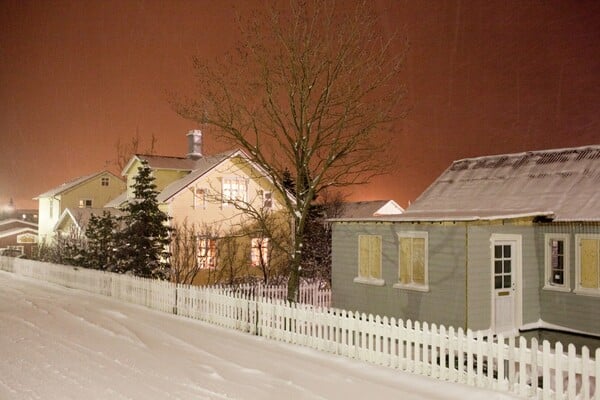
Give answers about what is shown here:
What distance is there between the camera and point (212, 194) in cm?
2972

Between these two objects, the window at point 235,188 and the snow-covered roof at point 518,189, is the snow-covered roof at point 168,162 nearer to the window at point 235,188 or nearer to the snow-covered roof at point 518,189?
the window at point 235,188

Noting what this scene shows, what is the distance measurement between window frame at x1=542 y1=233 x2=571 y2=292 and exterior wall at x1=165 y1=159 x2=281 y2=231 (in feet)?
53.4

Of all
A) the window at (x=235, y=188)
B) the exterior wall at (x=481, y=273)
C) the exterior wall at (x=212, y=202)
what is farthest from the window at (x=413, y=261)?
the window at (x=235, y=188)

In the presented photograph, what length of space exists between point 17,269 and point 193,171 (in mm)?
11886

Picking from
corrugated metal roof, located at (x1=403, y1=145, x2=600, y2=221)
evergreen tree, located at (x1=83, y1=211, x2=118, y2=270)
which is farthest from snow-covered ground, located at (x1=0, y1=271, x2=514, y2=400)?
evergreen tree, located at (x1=83, y1=211, x2=118, y2=270)

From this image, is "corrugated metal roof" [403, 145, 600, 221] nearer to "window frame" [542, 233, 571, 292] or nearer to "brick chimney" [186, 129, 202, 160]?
"window frame" [542, 233, 571, 292]

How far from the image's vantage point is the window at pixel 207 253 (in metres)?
27.4

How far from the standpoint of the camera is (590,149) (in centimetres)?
1627

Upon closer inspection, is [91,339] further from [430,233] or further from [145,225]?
[145,225]

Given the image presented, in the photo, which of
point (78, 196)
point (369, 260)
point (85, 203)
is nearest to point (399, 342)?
point (369, 260)

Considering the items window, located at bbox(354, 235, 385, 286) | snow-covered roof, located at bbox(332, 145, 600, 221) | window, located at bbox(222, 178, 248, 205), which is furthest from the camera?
window, located at bbox(222, 178, 248, 205)

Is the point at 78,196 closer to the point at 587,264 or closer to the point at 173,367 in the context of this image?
the point at 173,367

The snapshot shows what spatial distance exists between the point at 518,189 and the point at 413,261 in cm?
486

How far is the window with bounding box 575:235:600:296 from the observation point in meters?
13.2
